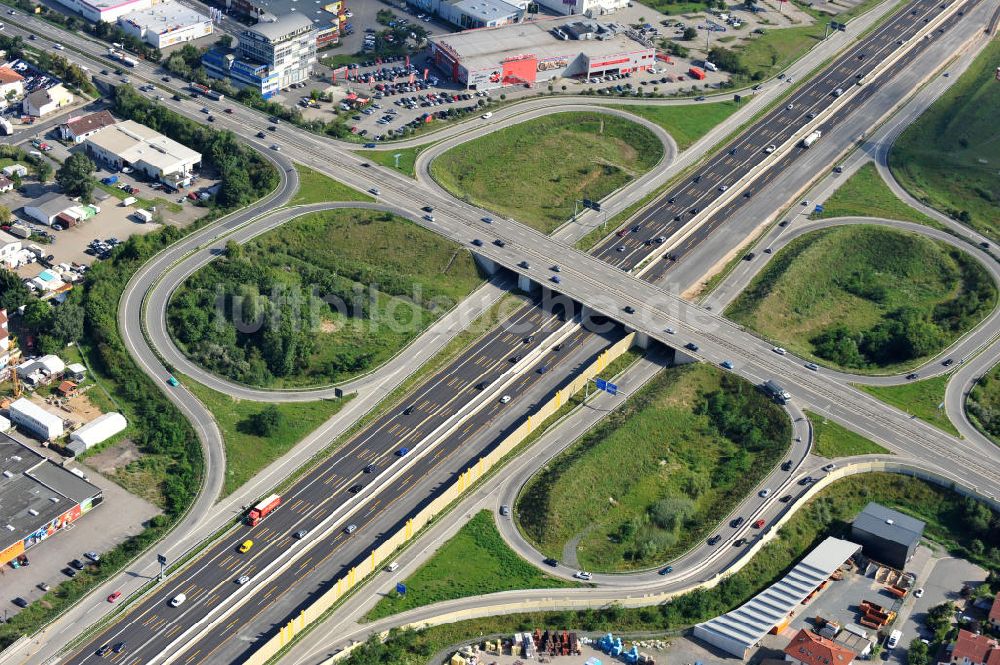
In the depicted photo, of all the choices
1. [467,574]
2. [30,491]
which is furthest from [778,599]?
[30,491]

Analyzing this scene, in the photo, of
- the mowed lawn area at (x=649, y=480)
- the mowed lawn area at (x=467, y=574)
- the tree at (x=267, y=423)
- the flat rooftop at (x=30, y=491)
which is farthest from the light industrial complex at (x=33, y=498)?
the mowed lawn area at (x=649, y=480)

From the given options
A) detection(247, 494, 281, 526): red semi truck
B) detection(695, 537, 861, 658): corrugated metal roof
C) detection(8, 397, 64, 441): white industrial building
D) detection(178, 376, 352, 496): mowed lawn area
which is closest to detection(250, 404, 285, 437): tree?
detection(178, 376, 352, 496): mowed lawn area

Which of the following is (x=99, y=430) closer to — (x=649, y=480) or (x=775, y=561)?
(x=649, y=480)

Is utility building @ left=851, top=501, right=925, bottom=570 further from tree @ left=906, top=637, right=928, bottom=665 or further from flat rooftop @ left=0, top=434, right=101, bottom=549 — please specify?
flat rooftop @ left=0, top=434, right=101, bottom=549

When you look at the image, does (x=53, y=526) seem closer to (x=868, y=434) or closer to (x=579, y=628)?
(x=579, y=628)

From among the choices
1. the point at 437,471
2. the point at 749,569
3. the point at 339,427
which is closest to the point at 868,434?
the point at 749,569

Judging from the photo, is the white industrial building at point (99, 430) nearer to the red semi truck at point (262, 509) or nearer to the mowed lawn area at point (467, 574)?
→ the red semi truck at point (262, 509)
